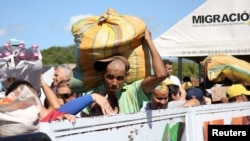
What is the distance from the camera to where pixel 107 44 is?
12.8ft

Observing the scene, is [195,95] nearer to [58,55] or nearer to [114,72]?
[114,72]

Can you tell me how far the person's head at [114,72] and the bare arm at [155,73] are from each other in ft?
0.57

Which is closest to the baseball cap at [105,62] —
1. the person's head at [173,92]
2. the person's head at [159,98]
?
the person's head at [159,98]

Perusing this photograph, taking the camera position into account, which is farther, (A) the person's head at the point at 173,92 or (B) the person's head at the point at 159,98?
(A) the person's head at the point at 173,92

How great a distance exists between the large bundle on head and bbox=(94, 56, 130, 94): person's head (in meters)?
0.06

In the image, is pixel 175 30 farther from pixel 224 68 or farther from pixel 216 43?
pixel 224 68

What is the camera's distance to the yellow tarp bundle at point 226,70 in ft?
24.6

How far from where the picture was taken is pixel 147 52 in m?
4.15

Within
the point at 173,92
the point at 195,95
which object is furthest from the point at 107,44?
the point at 195,95

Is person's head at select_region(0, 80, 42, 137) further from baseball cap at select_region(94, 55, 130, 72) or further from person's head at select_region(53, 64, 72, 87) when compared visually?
person's head at select_region(53, 64, 72, 87)

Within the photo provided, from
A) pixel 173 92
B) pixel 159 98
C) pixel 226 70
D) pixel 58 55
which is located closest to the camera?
pixel 159 98

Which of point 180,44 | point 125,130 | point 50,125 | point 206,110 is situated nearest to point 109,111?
point 125,130

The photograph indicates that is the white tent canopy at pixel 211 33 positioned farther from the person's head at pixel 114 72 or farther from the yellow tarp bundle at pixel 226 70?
the person's head at pixel 114 72

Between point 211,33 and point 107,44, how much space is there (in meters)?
6.95
